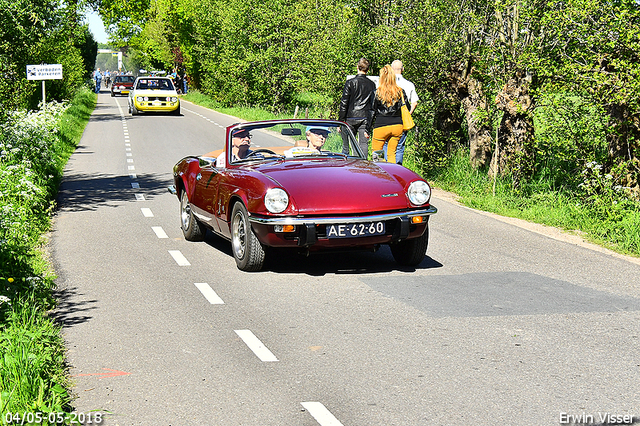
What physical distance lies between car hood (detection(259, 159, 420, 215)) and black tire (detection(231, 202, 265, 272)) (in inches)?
19.7

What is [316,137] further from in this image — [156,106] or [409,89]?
[156,106]

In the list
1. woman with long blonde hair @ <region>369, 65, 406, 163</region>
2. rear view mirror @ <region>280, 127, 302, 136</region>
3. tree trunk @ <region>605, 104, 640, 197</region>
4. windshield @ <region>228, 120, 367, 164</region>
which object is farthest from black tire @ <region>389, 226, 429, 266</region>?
woman with long blonde hair @ <region>369, 65, 406, 163</region>

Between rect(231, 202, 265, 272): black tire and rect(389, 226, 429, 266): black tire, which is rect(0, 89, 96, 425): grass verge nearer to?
rect(231, 202, 265, 272): black tire

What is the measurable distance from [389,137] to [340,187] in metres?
5.48

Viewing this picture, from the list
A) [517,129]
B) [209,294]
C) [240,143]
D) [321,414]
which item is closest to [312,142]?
[240,143]

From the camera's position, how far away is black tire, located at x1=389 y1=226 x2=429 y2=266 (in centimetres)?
818

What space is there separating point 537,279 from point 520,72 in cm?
655

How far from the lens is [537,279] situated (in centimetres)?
781

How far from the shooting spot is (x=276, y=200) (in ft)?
24.5

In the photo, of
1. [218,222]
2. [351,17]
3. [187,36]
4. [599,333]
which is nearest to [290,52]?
[351,17]


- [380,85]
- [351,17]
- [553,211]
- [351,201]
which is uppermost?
[351,17]

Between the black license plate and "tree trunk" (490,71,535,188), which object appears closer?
the black license plate

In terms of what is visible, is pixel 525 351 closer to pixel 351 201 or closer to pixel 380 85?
pixel 351 201

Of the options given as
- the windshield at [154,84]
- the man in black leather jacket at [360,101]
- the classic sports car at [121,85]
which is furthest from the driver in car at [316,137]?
the classic sports car at [121,85]
